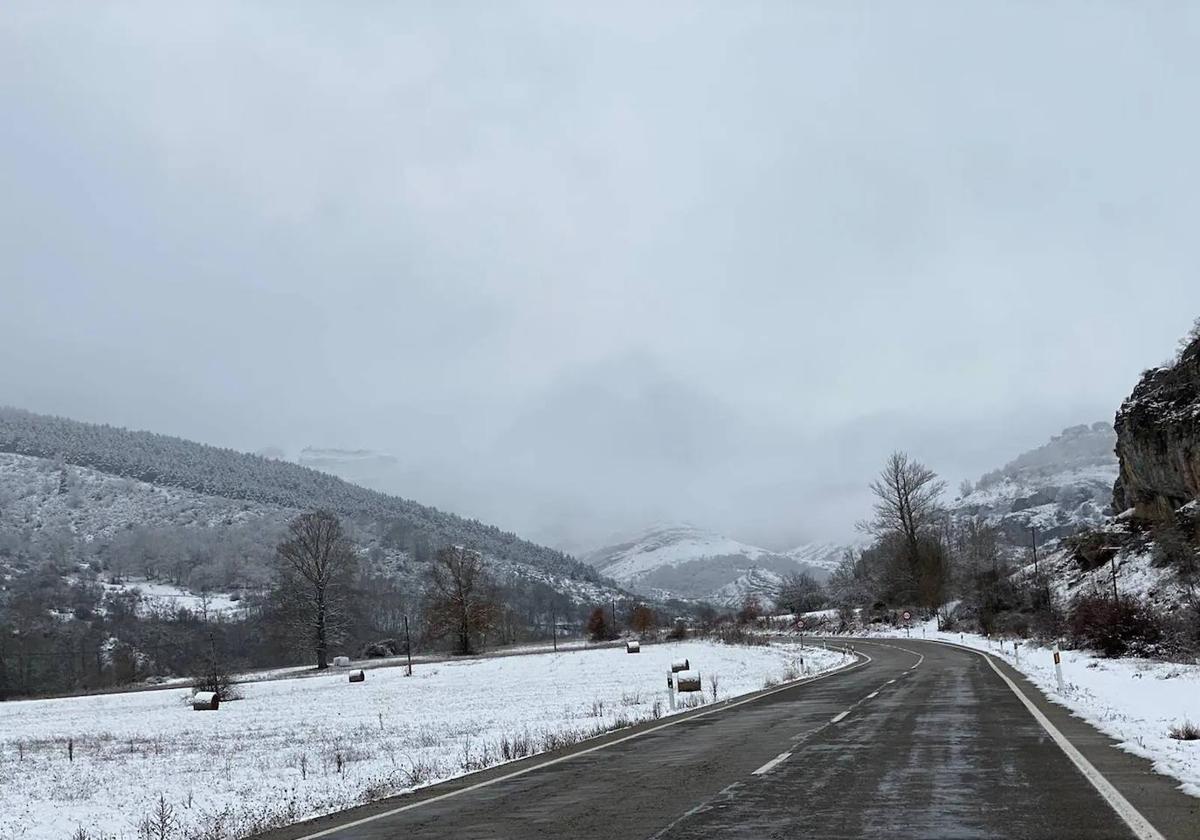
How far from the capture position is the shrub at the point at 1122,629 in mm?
29969

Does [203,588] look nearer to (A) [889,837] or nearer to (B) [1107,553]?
(B) [1107,553]

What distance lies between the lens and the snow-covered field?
536 inches

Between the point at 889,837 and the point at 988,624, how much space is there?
67096mm

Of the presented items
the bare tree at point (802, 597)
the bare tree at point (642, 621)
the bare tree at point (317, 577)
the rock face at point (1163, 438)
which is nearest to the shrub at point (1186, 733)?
the rock face at point (1163, 438)

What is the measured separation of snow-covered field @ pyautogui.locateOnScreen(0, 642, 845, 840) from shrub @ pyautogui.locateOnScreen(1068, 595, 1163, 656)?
1118 cm

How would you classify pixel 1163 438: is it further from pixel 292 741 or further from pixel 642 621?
pixel 642 621

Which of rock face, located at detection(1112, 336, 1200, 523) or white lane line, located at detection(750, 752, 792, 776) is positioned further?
rock face, located at detection(1112, 336, 1200, 523)

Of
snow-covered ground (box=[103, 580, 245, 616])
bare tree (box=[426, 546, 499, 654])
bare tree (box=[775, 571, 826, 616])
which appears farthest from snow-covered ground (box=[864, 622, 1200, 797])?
snow-covered ground (box=[103, 580, 245, 616])

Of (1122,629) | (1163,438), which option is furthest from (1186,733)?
(1163,438)

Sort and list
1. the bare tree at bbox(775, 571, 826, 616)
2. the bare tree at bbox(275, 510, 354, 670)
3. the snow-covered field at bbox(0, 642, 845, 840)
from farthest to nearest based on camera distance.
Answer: the bare tree at bbox(775, 571, 826, 616), the bare tree at bbox(275, 510, 354, 670), the snow-covered field at bbox(0, 642, 845, 840)

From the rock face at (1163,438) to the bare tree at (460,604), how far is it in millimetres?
55486

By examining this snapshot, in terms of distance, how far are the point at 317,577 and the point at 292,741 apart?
2274 inches

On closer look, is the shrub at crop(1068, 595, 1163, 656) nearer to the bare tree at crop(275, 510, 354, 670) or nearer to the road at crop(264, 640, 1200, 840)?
the road at crop(264, 640, 1200, 840)

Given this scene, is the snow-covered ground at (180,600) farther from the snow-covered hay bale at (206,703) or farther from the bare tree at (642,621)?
the snow-covered hay bale at (206,703)
